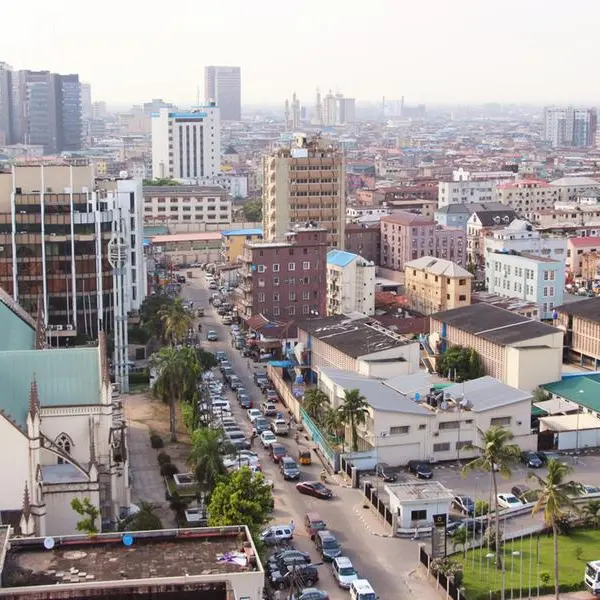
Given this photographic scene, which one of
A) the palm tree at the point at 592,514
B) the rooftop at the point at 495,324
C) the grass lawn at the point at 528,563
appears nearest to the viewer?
the grass lawn at the point at 528,563

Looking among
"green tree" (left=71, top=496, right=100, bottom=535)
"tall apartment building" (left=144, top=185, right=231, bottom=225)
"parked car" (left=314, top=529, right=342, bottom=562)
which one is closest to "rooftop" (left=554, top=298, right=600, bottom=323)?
"parked car" (left=314, top=529, right=342, bottom=562)

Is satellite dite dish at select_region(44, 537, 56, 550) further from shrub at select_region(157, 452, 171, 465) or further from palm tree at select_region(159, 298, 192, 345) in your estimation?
palm tree at select_region(159, 298, 192, 345)

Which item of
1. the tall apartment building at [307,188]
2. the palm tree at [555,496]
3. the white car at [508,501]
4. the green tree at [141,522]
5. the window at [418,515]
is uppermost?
the tall apartment building at [307,188]

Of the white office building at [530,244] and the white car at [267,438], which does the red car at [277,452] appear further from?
the white office building at [530,244]

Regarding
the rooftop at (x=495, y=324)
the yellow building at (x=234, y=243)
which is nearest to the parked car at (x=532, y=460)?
the rooftop at (x=495, y=324)

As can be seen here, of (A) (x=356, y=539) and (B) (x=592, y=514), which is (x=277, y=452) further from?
(B) (x=592, y=514)

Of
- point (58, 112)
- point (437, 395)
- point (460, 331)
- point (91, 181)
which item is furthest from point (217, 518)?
point (58, 112)

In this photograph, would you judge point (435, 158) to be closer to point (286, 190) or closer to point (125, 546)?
point (286, 190)
